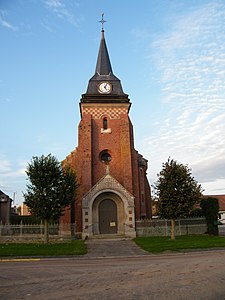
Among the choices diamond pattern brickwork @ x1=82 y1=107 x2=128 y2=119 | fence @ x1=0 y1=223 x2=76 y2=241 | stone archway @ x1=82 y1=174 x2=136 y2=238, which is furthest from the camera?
diamond pattern brickwork @ x1=82 y1=107 x2=128 y2=119

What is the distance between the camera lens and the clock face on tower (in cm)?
3222

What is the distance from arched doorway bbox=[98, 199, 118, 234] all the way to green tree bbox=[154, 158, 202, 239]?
510 cm

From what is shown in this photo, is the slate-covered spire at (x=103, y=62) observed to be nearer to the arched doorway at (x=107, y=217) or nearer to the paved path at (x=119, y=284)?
the arched doorway at (x=107, y=217)

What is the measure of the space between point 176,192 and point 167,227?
468cm

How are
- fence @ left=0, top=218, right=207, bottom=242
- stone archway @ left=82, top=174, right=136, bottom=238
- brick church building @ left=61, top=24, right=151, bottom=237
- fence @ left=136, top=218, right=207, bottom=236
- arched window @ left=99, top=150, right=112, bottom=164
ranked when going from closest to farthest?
fence @ left=0, top=218, right=207, bottom=242 → stone archway @ left=82, top=174, right=136, bottom=238 → fence @ left=136, top=218, right=207, bottom=236 → brick church building @ left=61, top=24, right=151, bottom=237 → arched window @ left=99, top=150, right=112, bottom=164

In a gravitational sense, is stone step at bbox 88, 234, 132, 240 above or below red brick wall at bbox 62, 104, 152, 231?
below


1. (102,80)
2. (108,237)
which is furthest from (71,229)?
(102,80)

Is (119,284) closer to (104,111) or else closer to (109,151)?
(109,151)

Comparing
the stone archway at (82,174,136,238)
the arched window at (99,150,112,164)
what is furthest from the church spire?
the stone archway at (82,174,136,238)

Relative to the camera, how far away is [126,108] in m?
31.6

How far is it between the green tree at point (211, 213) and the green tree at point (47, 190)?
1253 cm

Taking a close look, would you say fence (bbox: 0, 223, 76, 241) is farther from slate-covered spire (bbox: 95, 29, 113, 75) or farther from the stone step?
slate-covered spire (bbox: 95, 29, 113, 75)

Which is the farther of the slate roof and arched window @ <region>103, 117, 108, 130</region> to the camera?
the slate roof

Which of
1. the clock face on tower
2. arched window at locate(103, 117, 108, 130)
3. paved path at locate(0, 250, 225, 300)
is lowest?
paved path at locate(0, 250, 225, 300)
